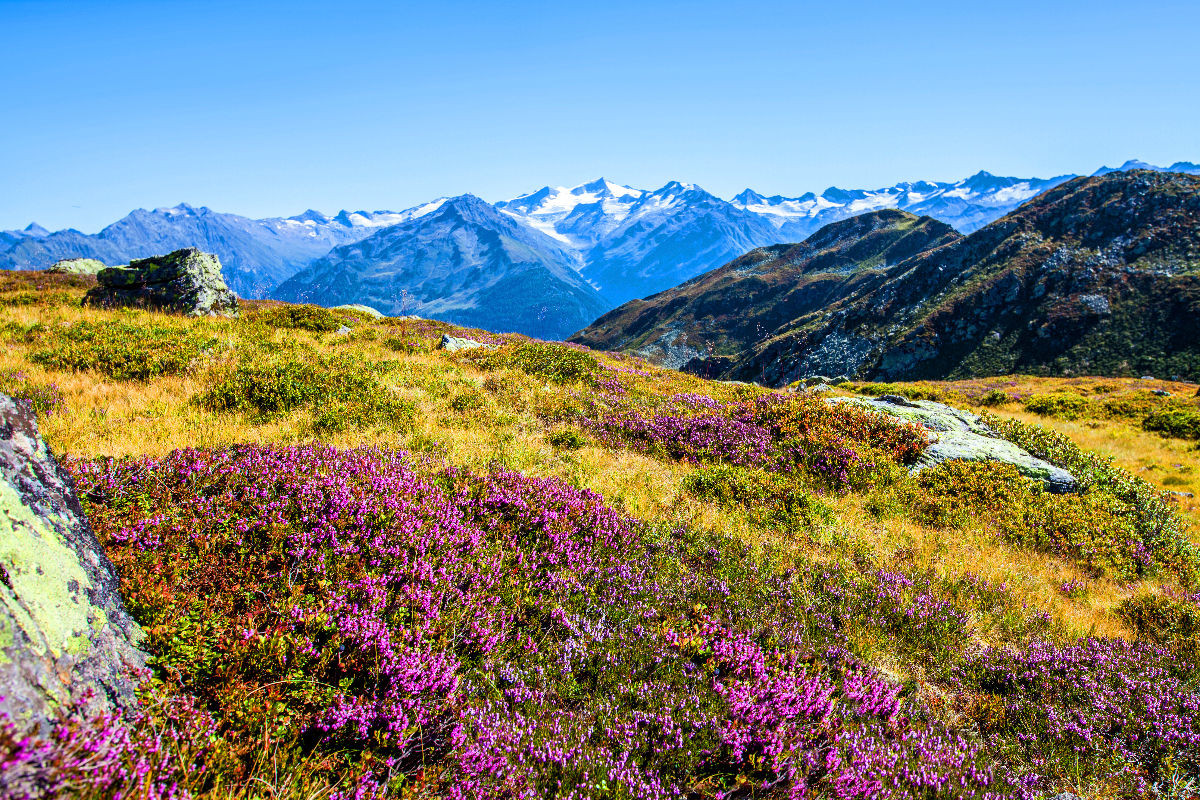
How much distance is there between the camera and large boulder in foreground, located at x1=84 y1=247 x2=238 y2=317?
19.4m

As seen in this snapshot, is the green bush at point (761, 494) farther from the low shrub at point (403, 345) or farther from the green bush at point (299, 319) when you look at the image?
the green bush at point (299, 319)

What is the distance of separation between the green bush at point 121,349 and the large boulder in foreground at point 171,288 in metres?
6.07

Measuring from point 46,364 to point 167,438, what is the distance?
21.6 ft

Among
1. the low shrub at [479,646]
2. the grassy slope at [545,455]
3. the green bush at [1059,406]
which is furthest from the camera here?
the green bush at [1059,406]

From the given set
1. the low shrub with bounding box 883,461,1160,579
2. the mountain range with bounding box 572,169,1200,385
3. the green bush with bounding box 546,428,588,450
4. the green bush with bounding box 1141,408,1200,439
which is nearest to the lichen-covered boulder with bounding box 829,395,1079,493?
the low shrub with bounding box 883,461,1160,579

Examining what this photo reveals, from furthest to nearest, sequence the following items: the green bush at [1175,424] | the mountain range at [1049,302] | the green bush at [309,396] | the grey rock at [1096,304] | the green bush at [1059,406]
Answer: the grey rock at [1096,304] → the mountain range at [1049,302] → the green bush at [1059,406] → the green bush at [1175,424] → the green bush at [309,396]

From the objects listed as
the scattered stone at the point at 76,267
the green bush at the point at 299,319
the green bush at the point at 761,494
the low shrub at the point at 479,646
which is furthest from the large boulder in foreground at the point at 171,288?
the green bush at the point at 761,494

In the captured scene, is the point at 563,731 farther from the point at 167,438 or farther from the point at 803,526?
the point at 167,438

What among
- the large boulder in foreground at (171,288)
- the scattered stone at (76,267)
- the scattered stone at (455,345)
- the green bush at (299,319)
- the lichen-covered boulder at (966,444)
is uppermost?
the scattered stone at (76,267)

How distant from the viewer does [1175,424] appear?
1002 inches

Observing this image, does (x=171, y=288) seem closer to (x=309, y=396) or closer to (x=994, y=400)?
(x=309, y=396)

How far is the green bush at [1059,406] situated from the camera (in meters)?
31.1

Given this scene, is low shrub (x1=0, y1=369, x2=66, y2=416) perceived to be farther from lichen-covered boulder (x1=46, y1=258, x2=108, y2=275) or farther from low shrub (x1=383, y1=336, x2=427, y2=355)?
lichen-covered boulder (x1=46, y1=258, x2=108, y2=275)

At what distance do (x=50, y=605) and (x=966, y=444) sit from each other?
14682 mm
